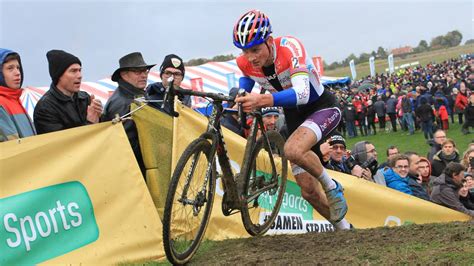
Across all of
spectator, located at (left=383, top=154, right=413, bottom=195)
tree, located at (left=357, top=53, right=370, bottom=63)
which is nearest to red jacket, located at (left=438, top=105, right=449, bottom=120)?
spectator, located at (left=383, top=154, right=413, bottom=195)

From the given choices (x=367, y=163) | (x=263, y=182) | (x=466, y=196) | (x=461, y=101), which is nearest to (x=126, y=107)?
(x=263, y=182)

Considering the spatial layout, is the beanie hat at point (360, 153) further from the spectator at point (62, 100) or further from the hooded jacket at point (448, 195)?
the spectator at point (62, 100)

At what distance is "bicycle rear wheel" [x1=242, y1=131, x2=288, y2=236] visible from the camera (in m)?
6.34

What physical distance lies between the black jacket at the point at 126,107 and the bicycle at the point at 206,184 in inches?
49.6

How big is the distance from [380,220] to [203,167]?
4.65m

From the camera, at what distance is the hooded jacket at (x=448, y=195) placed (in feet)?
31.7

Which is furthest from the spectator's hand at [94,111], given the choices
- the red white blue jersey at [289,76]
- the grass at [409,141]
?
the grass at [409,141]

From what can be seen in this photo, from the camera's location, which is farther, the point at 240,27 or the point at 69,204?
the point at 240,27

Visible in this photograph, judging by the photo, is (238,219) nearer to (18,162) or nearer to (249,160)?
(249,160)

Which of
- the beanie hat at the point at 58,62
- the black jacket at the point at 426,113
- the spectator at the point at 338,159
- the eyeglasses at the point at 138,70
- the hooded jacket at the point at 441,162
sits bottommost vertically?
the black jacket at the point at 426,113

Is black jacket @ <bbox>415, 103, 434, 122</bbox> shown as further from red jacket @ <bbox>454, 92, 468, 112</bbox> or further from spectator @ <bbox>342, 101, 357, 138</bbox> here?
spectator @ <bbox>342, 101, 357, 138</bbox>

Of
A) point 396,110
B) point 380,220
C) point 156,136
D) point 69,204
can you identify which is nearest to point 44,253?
point 69,204

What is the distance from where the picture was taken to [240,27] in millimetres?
6211

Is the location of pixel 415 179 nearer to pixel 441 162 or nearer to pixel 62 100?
pixel 441 162
